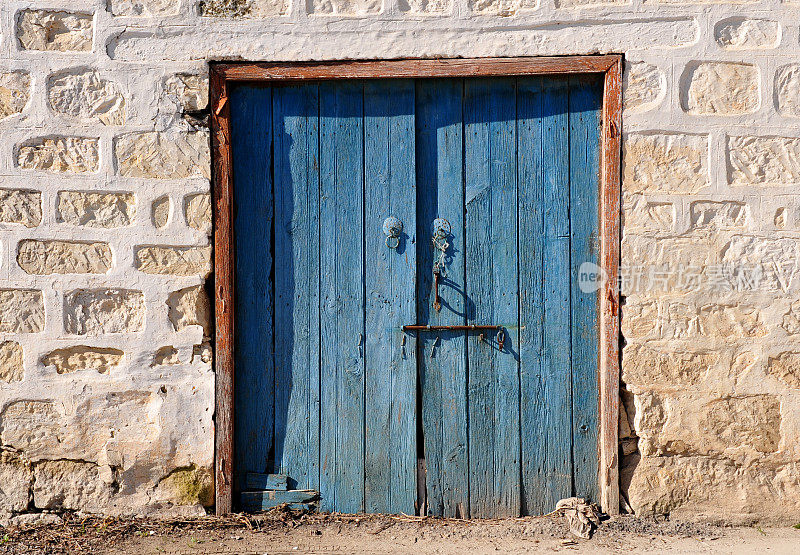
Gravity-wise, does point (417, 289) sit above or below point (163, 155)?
below

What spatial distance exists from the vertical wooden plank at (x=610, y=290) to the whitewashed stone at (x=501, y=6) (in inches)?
17.3

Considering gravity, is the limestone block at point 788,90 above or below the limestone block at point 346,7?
below

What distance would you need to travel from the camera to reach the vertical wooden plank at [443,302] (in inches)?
116

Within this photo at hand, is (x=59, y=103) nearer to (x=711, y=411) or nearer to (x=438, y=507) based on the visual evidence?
(x=438, y=507)

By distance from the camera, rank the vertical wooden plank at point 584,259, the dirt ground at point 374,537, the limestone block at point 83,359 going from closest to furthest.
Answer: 1. the dirt ground at point 374,537
2. the limestone block at point 83,359
3. the vertical wooden plank at point 584,259

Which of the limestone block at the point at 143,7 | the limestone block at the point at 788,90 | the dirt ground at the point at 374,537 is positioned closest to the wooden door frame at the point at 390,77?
the dirt ground at the point at 374,537

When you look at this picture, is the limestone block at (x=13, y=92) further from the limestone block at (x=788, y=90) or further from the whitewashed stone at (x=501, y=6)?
the limestone block at (x=788, y=90)

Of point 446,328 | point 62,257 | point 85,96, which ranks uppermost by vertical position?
point 85,96

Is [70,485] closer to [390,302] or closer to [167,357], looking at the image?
[167,357]

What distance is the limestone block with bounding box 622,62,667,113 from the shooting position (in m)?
2.82

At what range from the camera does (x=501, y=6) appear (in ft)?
9.27

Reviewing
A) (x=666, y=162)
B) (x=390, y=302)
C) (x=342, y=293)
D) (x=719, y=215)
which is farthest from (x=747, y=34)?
(x=342, y=293)

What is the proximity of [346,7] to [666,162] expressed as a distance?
1.53m

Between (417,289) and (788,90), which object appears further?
(417,289)
